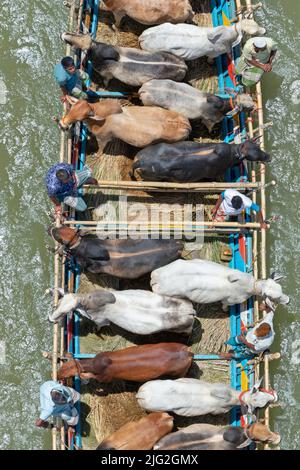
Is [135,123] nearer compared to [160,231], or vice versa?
[160,231]

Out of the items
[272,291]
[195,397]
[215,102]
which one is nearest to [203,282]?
[272,291]

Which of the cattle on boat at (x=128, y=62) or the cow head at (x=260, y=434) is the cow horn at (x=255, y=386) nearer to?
the cow head at (x=260, y=434)

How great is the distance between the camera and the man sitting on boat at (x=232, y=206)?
356 inches

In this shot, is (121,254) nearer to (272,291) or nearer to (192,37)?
(272,291)

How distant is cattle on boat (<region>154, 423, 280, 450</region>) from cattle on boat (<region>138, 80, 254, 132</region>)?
15.9 ft

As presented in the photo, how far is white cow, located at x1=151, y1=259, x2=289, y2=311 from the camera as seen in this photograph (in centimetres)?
903

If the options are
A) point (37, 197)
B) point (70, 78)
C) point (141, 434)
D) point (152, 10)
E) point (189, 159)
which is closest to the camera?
point (141, 434)

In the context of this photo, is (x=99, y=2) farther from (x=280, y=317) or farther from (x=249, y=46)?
(x=280, y=317)

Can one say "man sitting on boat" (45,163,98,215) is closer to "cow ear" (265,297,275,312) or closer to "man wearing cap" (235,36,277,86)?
"man wearing cap" (235,36,277,86)

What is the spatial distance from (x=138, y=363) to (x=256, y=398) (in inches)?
69.1

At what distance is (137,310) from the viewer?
897cm

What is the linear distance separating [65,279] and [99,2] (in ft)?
15.9

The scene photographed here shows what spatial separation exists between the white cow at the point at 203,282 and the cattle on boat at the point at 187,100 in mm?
2476

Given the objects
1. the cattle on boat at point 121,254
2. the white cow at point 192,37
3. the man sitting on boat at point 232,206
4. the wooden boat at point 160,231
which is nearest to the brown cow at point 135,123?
the wooden boat at point 160,231
